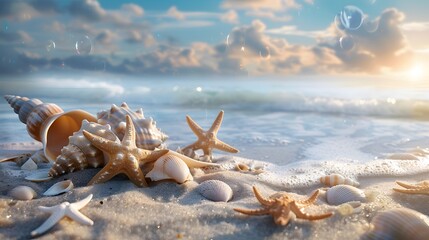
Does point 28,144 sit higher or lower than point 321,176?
lower

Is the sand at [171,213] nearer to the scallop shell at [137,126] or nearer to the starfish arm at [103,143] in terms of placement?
the starfish arm at [103,143]

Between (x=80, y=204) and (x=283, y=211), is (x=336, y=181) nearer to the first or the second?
(x=283, y=211)

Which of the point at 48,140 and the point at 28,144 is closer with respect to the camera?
the point at 48,140

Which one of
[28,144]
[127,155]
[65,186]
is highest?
[127,155]

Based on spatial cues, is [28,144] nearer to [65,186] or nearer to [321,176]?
[65,186]

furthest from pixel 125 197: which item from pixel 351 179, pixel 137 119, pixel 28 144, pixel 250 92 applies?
pixel 250 92

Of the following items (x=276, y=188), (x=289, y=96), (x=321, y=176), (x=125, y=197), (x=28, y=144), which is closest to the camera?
(x=125, y=197)
